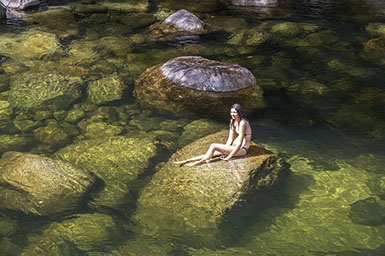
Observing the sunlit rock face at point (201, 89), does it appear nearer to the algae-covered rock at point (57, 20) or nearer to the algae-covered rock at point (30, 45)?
the algae-covered rock at point (30, 45)

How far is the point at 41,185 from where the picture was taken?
5727 mm

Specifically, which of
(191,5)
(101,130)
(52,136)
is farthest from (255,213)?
(191,5)

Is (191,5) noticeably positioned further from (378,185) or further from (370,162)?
(378,185)

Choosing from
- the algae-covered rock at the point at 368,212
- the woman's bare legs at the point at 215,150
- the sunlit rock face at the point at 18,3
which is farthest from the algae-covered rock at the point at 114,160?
the sunlit rock face at the point at 18,3

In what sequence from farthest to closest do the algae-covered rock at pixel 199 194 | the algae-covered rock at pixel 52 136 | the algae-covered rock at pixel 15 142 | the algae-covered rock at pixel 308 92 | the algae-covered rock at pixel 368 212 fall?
the algae-covered rock at pixel 308 92, the algae-covered rock at pixel 52 136, the algae-covered rock at pixel 15 142, the algae-covered rock at pixel 368 212, the algae-covered rock at pixel 199 194

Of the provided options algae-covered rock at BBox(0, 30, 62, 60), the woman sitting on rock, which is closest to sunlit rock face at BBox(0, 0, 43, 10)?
algae-covered rock at BBox(0, 30, 62, 60)

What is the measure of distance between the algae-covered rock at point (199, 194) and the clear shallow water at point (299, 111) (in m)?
0.20

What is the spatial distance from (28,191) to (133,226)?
1.61 m

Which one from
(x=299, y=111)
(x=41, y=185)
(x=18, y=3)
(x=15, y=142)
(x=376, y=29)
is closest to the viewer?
(x=41, y=185)

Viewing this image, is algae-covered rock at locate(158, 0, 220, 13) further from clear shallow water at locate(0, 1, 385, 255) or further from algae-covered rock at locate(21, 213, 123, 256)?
algae-covered rock at locate(21, 213, 123, 256)

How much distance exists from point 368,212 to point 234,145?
6.86 ft

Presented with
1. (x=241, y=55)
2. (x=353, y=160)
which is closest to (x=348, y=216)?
(x=353, y=160)

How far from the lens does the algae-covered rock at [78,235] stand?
16.4ft

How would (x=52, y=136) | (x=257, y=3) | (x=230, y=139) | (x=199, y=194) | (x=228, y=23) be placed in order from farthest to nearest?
1. (x=257, y=3)
2. (x=228, y=23)
3. (x=52, y=136)
4. (x=230, y=139)
5. (x=199, y=194)
